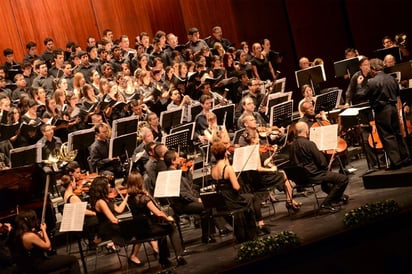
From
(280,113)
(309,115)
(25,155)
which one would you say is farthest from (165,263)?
(280,113)

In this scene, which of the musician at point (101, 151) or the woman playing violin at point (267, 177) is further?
the musician at point (101, 151)

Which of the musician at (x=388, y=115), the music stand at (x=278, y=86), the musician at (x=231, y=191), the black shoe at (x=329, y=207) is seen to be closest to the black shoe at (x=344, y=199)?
the black shoe at (x=329, y=207)

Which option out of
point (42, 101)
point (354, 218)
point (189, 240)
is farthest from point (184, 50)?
point (354, 218)

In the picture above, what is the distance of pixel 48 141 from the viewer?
11820 millimetres

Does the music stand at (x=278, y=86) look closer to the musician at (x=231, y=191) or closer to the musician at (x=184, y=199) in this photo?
the musician at (x=184, y=199)

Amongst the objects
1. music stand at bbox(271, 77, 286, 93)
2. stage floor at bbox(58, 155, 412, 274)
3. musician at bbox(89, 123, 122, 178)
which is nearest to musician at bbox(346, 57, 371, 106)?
stage floor at bbox(58, 155, 412, 274)

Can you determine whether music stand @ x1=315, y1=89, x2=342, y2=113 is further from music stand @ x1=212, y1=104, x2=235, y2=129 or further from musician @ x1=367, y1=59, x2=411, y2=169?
musician @ x1=367, y1=59, x2=411, y2=169

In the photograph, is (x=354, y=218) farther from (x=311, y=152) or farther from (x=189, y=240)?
(x=189, y=240)

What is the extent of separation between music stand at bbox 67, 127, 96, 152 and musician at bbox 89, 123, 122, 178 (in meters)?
0.09

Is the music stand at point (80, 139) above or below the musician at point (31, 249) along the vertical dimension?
above

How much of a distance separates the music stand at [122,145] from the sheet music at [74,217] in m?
2.29

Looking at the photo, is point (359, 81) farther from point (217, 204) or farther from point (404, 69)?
point (217, 204)

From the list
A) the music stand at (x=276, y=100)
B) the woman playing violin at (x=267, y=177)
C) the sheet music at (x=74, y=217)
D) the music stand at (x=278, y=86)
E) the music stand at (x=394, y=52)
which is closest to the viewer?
the sheet music at (x=74, y=217)

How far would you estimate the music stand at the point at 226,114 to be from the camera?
12.5 m
